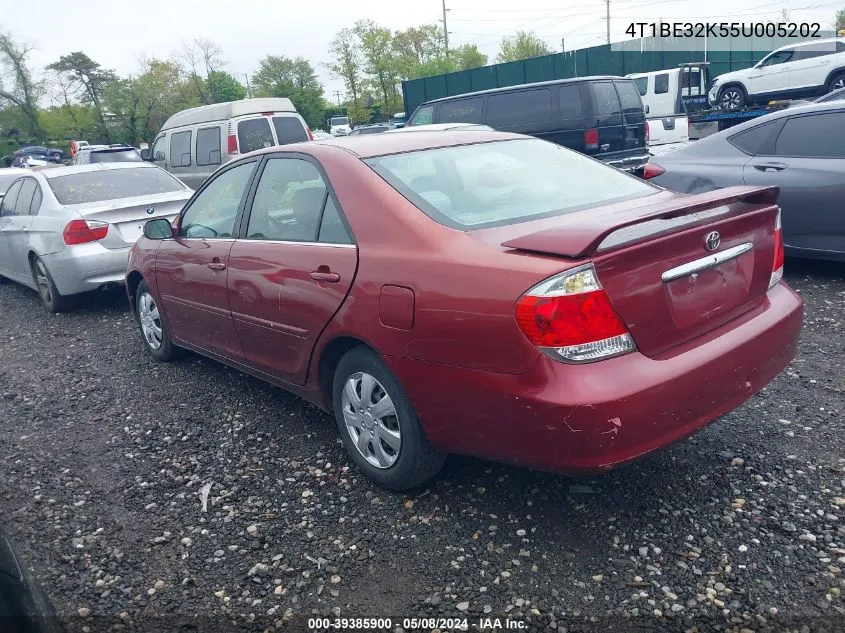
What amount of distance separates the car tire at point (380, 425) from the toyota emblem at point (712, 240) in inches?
51.8

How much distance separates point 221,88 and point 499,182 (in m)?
65.1

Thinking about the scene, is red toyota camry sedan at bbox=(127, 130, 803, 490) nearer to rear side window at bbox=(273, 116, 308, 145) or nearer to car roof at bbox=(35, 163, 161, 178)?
car roof at bbox=(35, 163, 161, 178)

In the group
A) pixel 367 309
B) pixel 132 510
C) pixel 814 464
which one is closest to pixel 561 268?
pixel 367 309

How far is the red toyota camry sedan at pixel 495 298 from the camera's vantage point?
98.4 inches

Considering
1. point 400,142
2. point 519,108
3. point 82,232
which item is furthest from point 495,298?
point 519,108

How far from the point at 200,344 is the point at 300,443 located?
118cm

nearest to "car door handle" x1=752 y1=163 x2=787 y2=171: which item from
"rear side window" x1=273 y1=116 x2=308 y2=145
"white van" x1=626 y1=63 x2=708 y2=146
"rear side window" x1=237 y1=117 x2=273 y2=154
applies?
"rear side window" x1=237 y1=117 x2=273 y2=154

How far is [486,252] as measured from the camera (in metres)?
2.72

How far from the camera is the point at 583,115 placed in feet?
37.7

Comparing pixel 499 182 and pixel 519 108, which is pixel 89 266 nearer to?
pixel 499 182

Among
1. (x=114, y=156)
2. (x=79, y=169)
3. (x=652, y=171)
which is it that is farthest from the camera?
(x=114, y=156)

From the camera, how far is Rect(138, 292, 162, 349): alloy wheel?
5.44 m

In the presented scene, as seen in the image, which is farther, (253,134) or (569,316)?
(253,134)

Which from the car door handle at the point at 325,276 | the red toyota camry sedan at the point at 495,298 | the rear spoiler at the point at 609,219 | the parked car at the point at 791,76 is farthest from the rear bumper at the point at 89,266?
the parked car at the point at 791,76
